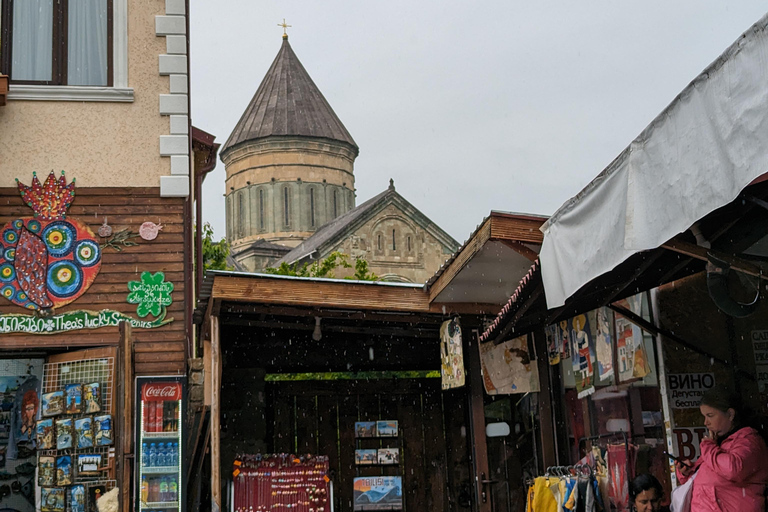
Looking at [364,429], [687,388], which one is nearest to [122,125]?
[364,429]

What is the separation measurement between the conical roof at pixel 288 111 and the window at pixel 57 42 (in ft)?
159

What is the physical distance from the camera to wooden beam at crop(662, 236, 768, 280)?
4.36m

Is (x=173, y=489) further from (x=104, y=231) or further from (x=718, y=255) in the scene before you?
(x=718, y=255)

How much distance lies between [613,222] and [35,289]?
6987 millimetres

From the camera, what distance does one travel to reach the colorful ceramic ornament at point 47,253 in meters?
9.62

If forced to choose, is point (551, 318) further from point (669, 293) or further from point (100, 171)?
point (100, 171)

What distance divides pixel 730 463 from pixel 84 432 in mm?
6700

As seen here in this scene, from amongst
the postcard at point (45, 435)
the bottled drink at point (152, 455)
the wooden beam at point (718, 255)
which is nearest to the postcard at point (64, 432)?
the postcard at point (45, 435)

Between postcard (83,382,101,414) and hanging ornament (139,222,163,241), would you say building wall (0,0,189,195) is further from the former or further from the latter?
postcard (83,382,101,414)

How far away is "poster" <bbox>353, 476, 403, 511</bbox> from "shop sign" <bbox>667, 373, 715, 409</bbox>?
552 cm

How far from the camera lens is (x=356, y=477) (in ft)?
37.6

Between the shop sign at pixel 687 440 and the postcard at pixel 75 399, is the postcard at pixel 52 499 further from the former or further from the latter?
the shop sign at pixel 687 440

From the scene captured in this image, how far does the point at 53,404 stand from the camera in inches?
378

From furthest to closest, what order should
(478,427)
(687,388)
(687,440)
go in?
1. (478,427)
2. (687,388)
3. (687,440)
